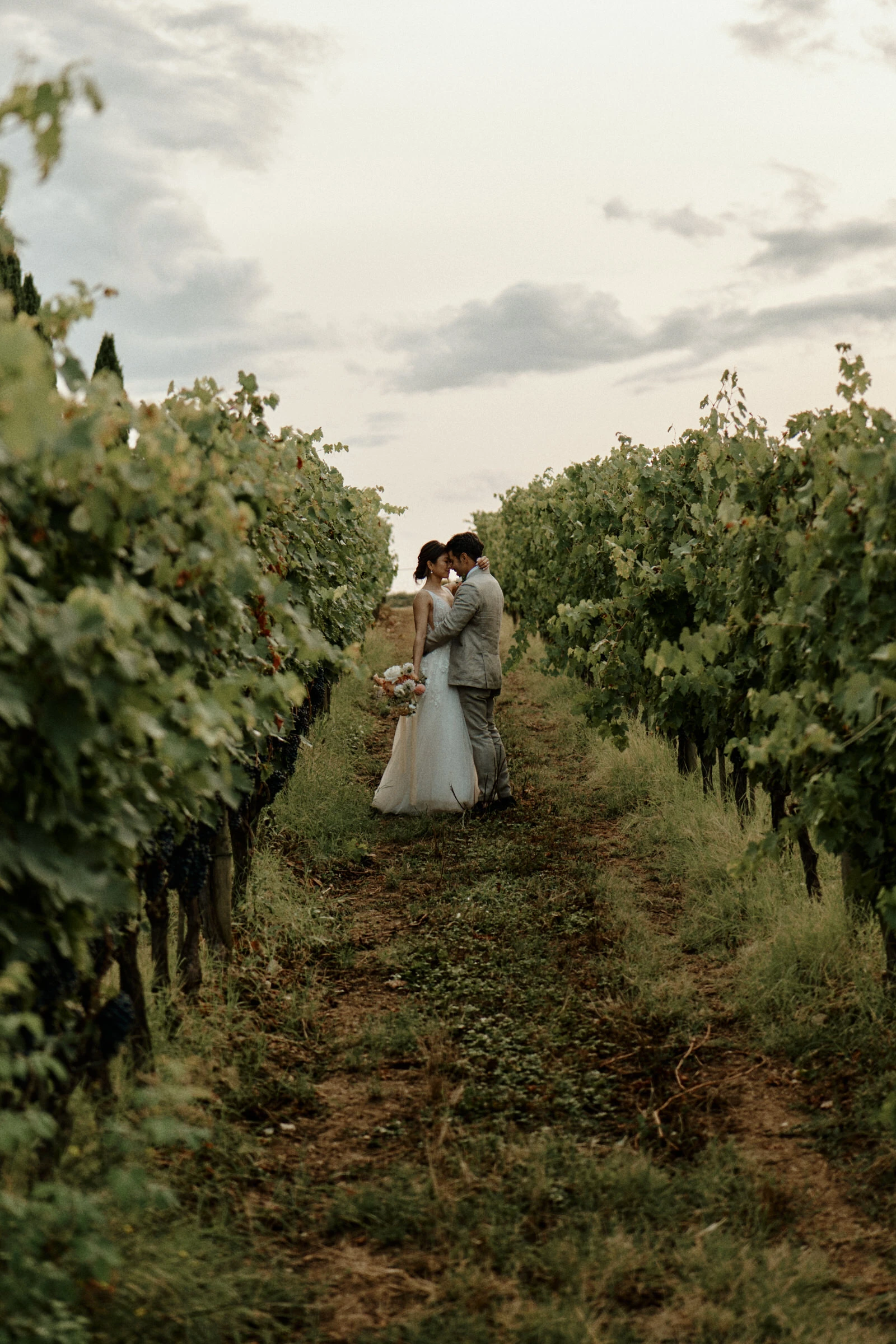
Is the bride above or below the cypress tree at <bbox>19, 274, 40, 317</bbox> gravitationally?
below

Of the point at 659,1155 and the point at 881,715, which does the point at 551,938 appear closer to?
the point at 659,1155

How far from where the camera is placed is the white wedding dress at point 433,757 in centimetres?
886

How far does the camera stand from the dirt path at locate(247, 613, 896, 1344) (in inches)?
128

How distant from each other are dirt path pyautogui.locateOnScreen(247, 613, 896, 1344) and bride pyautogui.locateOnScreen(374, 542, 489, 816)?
5.35 ft

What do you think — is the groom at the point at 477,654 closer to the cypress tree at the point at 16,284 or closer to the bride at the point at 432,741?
the bride at the point at 432,741

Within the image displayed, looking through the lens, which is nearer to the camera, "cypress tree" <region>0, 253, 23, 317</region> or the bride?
the bride

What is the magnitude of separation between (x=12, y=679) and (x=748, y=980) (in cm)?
378

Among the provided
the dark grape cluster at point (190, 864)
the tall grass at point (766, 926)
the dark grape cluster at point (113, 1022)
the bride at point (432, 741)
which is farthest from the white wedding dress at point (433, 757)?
the dark grape cluster at point (113, 1022)

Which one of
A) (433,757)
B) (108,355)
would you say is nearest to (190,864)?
(433,757)

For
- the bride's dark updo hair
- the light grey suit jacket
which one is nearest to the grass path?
the light grey suit jacket

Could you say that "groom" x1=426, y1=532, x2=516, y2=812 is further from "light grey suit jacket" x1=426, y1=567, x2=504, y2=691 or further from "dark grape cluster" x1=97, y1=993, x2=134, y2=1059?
"dark grape cluster" x1=97, y1=993, x2=134, y2=1059

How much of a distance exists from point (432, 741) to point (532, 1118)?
4.84m

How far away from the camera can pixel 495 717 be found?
13430mm

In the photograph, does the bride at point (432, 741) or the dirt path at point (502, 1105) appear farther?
the bride at point (432, 741)
